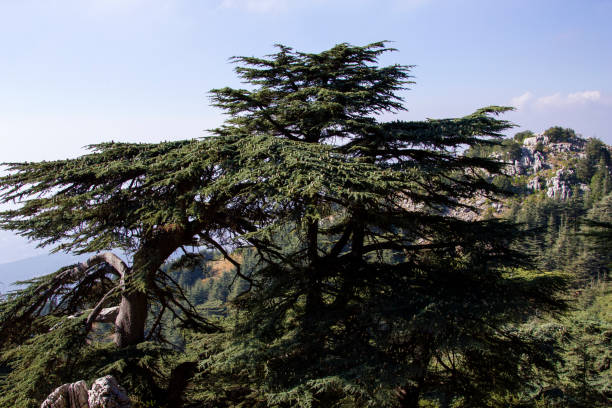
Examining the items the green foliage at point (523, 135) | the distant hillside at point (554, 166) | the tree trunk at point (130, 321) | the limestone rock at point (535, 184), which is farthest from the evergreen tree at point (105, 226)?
the green foliage at point (523, 135)

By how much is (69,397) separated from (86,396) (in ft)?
0.54

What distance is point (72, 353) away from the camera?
6.64 meters

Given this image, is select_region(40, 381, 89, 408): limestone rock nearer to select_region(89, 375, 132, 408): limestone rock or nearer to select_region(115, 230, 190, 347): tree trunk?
select_region(89, 375, 132, 408): limestone rock

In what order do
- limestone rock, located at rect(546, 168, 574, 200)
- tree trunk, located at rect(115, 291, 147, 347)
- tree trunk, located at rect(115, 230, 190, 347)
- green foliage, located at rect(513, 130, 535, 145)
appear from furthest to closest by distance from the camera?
green foliage, located at rect(513, 130, 535, 145), limestone rock, located at rect(546, 168, 574, 200), tree trunk, located at rect(115, 291, 147, 347), tree trunk, located at rect(115, 230, 190, 347)

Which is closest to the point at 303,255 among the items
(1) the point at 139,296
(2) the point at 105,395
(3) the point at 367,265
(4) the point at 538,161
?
(3) the point at 367,265

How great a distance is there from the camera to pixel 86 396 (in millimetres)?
4039

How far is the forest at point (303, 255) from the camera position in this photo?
5.81 metres

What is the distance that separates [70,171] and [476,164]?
8.07 metres

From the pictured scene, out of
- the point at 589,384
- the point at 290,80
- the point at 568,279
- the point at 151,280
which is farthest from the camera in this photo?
the point at 589,384

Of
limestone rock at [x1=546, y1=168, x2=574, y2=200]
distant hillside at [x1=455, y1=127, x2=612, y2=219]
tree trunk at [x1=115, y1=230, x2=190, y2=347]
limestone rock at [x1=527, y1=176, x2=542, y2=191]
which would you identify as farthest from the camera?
limestone rock at [x1=527, y1=176, x2=542, y2=191]

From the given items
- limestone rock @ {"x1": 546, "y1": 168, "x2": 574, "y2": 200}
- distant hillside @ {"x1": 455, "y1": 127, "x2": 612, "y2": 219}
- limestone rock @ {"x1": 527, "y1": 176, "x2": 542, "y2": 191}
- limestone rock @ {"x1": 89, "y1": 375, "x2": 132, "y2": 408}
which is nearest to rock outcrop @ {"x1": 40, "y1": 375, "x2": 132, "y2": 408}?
limestone rock @ {"x1": 89, "y1": 375, "x2": 132, "y2": 408}

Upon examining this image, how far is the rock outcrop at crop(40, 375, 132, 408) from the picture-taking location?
12.8 ft

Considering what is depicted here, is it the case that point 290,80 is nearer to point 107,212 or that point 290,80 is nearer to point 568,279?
point 107,212

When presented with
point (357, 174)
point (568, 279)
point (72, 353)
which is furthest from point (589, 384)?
point (72, 353)
